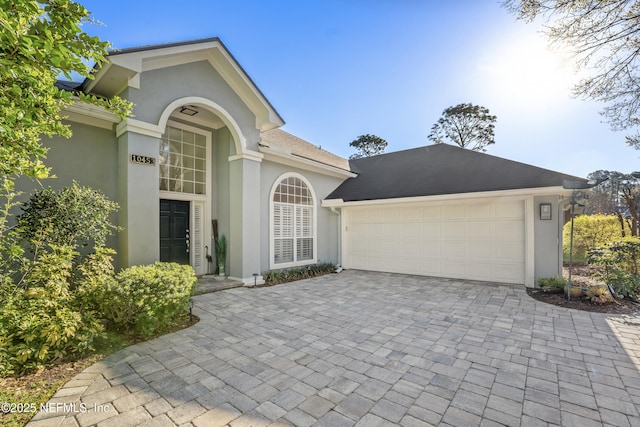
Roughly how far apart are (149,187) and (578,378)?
742 centimetres

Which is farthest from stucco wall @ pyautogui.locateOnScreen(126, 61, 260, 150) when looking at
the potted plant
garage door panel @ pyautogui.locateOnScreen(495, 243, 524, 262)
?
garage door panel @ pyautogui.locateOnScreen(495, 243, 524, 262)

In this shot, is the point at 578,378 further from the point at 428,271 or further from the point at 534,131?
the point at 534,131

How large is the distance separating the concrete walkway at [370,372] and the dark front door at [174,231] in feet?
9.51

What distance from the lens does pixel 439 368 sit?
3324 mm

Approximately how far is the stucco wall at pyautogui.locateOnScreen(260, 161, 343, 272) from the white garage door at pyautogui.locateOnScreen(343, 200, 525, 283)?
57 centimetres

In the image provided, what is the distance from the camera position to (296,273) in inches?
345

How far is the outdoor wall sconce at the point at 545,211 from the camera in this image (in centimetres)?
745

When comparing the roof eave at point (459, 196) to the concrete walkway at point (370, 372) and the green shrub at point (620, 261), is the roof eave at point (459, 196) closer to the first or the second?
the green shrub at point (620, 261)

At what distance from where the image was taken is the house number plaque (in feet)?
18.2

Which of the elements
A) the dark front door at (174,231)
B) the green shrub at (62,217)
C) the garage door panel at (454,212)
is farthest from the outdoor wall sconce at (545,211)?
the green shrub at (62,217)

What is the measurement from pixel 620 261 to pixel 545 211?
1.93 metres

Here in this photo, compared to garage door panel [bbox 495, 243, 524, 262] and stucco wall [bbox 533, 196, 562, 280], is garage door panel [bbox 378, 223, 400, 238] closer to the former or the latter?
garage door panel [bbox 495, 243, 524, 262]

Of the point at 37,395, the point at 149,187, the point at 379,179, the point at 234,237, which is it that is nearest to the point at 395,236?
the point at 379,179

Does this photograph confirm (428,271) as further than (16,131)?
Yes
